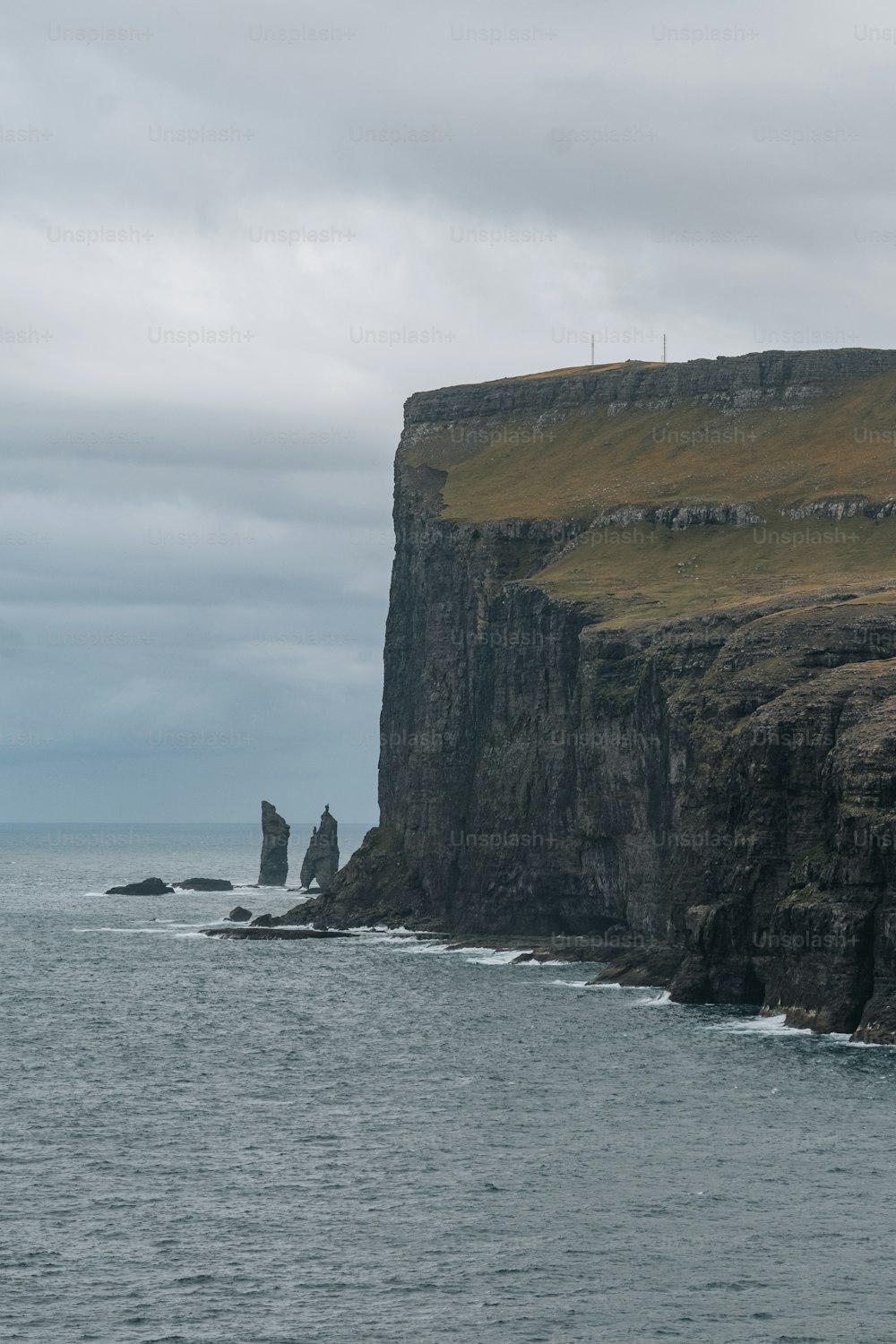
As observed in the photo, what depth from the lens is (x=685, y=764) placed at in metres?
151

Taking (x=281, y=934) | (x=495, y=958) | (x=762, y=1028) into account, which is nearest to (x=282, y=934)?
(x=281, y=934)

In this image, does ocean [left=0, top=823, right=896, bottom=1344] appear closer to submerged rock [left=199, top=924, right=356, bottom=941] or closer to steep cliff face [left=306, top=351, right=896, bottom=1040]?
steep cliff face [left=306, top=351, right=896, bottom=1040]

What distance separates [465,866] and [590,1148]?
98.7 metres

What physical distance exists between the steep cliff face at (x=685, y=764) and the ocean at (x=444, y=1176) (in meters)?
7.33

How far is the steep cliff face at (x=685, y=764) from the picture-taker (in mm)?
117812

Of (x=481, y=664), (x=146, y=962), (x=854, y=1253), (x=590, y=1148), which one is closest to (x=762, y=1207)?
(x=854, y=1253)

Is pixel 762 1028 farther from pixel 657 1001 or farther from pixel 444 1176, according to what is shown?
pixel 444 1176

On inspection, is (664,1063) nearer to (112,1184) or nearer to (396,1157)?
(396,1157)

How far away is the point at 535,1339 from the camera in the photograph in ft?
197

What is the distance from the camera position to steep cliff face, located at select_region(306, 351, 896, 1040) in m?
118

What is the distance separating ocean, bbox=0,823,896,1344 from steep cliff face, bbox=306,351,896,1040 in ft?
24.1

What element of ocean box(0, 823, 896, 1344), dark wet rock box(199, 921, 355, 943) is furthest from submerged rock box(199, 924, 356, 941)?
ocean box(0, 823, 896, 1344)

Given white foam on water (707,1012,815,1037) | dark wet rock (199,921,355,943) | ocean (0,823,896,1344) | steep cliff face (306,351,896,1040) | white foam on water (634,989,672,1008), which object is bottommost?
ocean (0,823,896,1344)

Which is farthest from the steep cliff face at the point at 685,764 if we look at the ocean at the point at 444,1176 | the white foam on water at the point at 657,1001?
the ocean at the point at 444,1176
